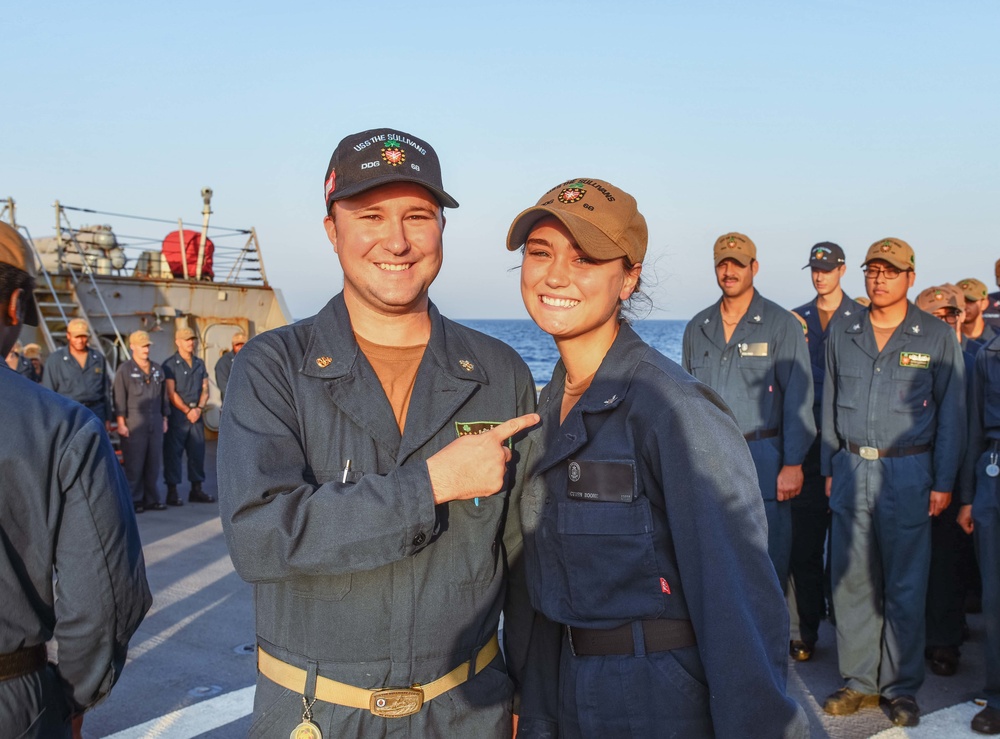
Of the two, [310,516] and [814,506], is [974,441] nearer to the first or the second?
[814,506]

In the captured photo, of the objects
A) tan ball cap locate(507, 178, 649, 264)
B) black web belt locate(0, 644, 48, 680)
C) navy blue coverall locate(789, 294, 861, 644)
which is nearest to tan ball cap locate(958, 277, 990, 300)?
navy blue coverall locate(789, 294, 861, 644)

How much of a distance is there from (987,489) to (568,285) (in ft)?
11.5

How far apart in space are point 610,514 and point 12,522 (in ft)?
5.35

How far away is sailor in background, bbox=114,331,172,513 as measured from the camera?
1099 centimetres

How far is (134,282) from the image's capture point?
16.0 meters

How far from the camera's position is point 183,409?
12266 millimetres

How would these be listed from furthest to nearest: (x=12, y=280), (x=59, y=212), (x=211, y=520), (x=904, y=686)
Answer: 1. (x=59, y=212)
2. (x=211, y=520)
3. (x=904, y=686)
4. (x=12, y=280)

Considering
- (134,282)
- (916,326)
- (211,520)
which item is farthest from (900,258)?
(134,282)

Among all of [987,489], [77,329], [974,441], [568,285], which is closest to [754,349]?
[974,441]

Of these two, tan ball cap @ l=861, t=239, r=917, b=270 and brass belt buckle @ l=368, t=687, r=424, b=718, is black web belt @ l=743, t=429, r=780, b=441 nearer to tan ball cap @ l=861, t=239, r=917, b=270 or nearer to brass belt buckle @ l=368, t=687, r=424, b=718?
tan ball cap @ l=861, t=239, r=917, b=270

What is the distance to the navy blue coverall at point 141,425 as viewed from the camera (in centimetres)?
1100

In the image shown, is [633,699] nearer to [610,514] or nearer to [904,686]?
[610,514]

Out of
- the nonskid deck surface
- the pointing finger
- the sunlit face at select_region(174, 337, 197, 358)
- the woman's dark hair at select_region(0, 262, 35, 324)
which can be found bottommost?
the nonskid deck surface

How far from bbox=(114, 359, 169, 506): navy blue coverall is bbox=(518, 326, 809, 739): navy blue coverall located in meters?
9.64
